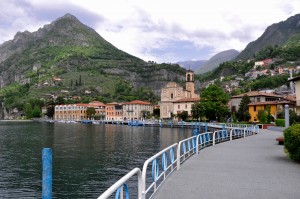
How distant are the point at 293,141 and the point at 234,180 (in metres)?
5.15

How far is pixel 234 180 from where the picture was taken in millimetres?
10883

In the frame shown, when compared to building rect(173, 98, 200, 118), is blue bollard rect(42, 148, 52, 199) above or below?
below

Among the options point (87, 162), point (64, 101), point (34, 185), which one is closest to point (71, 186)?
point (34, 185)

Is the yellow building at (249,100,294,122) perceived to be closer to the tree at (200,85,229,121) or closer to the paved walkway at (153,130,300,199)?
the tree at (200,85,229,121)

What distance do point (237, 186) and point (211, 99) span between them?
250 ft

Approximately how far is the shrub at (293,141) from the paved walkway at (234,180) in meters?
0.44

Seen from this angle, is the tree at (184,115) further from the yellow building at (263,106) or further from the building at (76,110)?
the building at (76,110)

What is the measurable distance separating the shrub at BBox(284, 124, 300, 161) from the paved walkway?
444 mm

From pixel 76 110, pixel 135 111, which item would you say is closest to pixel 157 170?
pixel 135 111

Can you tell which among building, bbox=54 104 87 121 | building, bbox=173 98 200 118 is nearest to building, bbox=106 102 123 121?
building, bbox=54 104 87 121

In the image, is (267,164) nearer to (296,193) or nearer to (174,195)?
(296,193)

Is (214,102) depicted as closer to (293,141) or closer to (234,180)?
(293,141)

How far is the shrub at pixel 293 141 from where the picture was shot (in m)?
14.2

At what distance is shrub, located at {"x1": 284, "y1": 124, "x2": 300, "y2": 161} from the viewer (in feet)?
46.7
